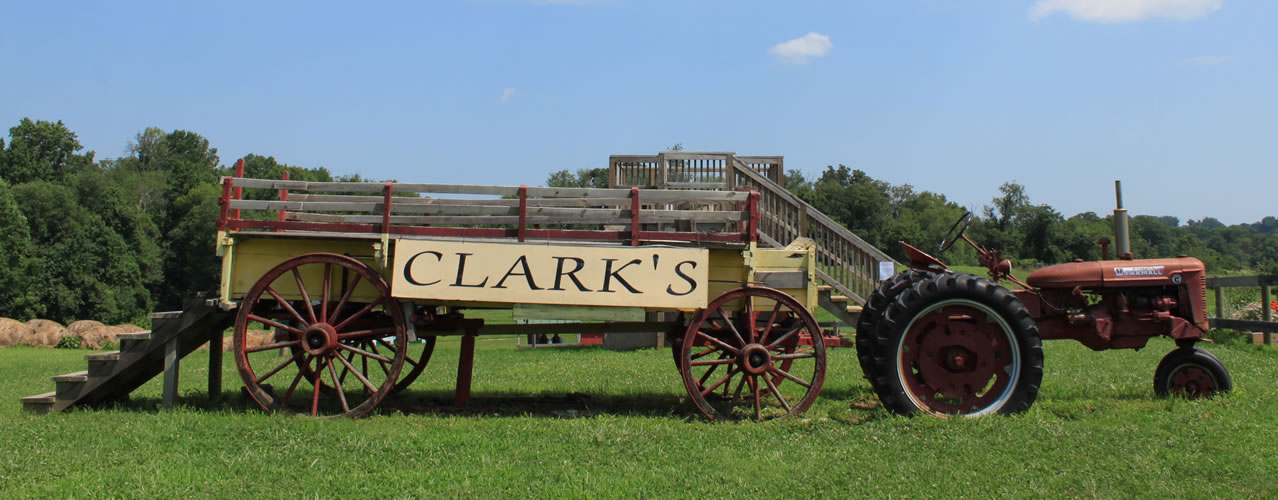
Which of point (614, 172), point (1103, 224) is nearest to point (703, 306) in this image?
point (614, 172)

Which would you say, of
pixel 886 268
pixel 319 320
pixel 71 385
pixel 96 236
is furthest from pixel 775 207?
pixel 96 236

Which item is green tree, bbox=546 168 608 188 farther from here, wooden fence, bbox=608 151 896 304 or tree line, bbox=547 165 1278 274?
wooden fence, bbox=608 151 896 304

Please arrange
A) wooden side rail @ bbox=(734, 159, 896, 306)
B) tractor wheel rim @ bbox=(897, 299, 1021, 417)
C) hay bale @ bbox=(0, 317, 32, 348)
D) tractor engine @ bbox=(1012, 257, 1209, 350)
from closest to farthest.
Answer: tractor wheel rim @ bbox=(897, 299, 1021, 417), tractor engine @ bbox=(1012, 257, 1209, 350), wooden side rail @ bbox=(734, 159, 896, 306), hay bale @ bbox=(0, 317, 32, 348)

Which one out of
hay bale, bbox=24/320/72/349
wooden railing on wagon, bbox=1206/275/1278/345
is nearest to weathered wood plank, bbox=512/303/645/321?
wooden railing on wagon, bbox=1206/275/1278/345

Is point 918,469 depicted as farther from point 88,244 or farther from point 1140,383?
point 88,244

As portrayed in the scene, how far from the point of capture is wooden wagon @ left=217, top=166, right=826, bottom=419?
26.4 ft

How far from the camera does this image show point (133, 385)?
30.1 ft

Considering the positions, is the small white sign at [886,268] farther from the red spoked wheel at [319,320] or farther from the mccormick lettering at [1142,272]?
the red spoked wheel at [319,320]

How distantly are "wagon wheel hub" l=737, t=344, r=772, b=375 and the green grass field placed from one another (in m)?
0.54

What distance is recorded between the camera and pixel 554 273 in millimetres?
8062

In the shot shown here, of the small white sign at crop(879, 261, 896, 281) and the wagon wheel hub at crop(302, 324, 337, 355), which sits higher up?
the small white sign at crop(879, 261, 896, 281)

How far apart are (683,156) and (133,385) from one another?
28.1 ft

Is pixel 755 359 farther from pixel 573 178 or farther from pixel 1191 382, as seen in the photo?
pixel 573 178

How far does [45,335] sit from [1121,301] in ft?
96.7
